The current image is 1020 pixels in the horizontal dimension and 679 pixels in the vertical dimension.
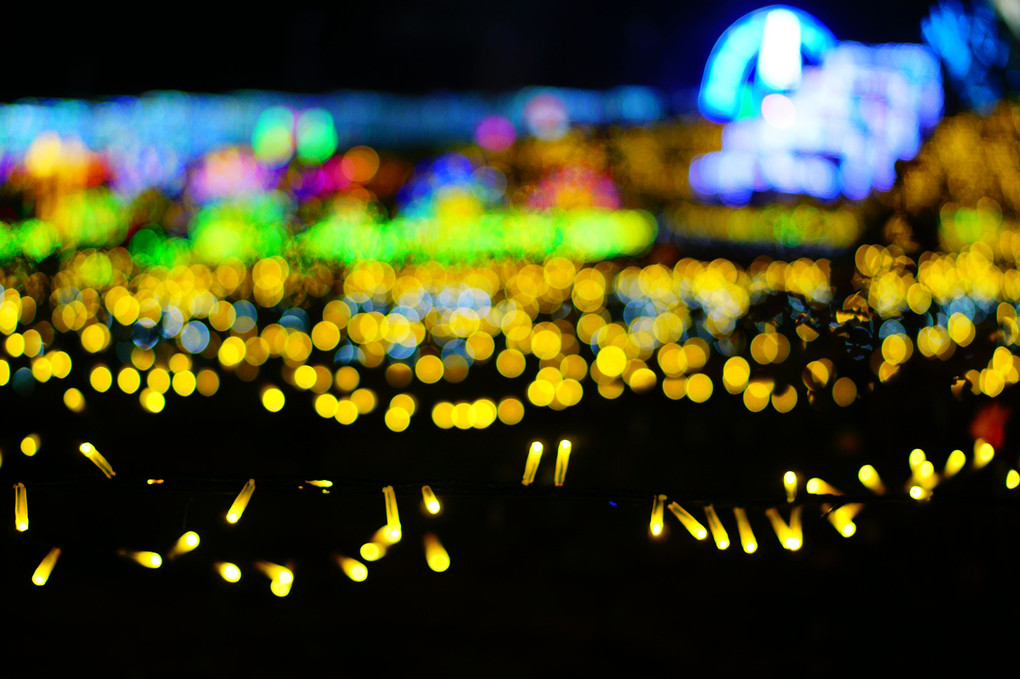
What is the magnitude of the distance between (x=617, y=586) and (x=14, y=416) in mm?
3643

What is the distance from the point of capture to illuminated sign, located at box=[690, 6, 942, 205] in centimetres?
406

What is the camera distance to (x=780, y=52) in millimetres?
5852

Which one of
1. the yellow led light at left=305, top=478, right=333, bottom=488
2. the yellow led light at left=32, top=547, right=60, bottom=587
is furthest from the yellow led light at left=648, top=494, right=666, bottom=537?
the yellow led light at left=32, top=547, right=60, bottom=587

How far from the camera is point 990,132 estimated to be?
3654mm

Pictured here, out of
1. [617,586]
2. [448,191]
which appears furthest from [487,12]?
[617,586]

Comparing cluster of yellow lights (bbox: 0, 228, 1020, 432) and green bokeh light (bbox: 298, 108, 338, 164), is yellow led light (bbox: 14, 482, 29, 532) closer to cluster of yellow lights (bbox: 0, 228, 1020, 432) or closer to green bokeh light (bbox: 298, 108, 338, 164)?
cluster of yellow lights (bbox: 0, 228, 1020, 432)

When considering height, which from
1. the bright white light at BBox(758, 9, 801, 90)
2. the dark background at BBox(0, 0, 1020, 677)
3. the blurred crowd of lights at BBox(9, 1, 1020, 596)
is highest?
the bright white light at BBox(758, 9, 801, 90)

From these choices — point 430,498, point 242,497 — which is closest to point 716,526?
point 430,498

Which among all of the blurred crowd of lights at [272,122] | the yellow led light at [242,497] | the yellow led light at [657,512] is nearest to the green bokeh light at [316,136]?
the blurred crowd of lights at [272,122]

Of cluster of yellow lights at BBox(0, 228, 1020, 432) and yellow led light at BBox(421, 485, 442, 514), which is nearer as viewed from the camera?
yellow led light at BBox(421, 485, 442, 514)

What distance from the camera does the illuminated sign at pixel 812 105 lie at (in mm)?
4062

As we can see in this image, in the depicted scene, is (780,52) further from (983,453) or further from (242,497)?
(242,497)

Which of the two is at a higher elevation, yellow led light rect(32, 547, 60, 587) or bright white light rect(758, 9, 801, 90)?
bright white light rect(758, 9, 801, 90)

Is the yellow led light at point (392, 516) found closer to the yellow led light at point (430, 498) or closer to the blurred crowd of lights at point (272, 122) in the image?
the yellow led light at point (430, 498)
